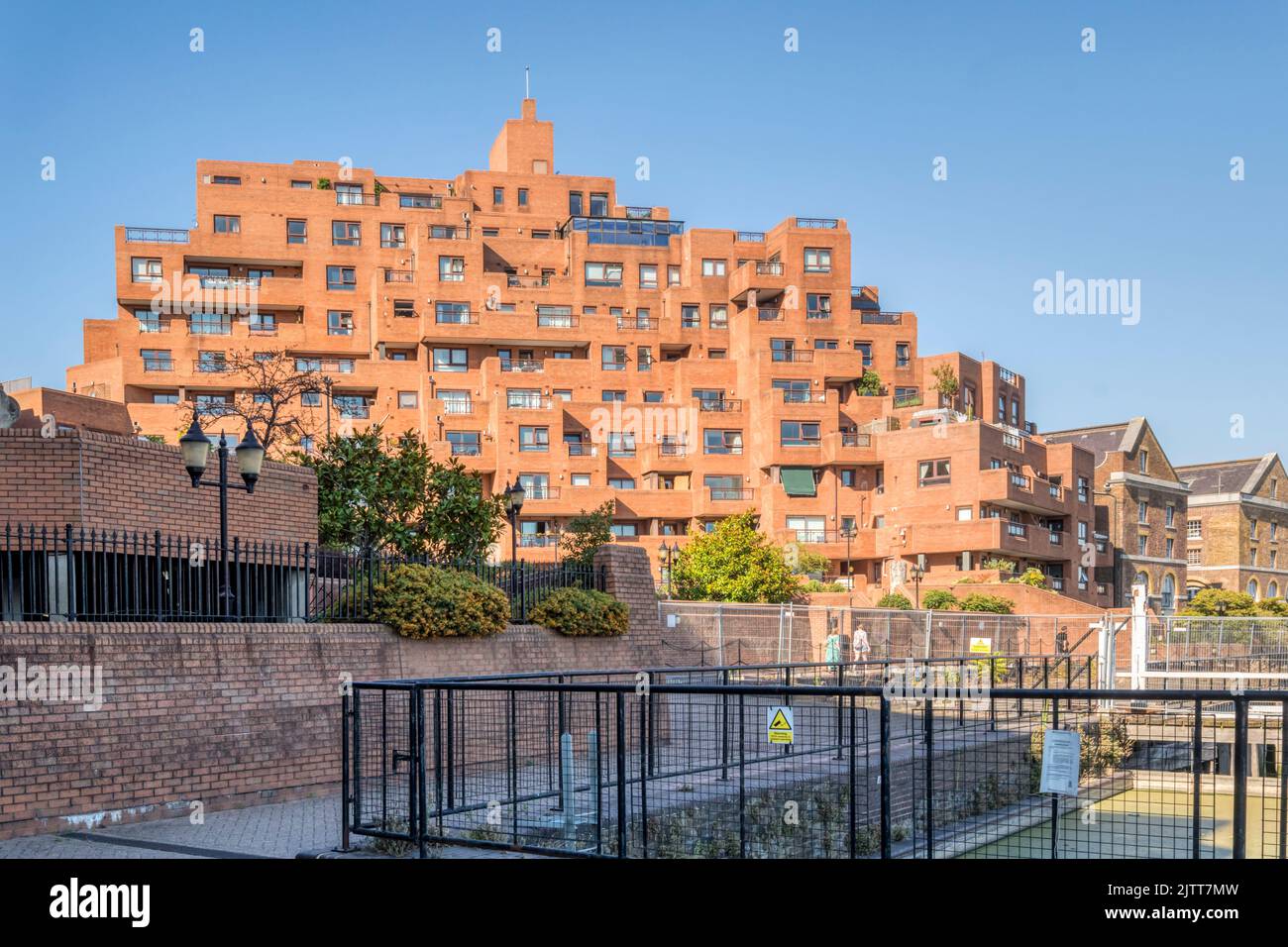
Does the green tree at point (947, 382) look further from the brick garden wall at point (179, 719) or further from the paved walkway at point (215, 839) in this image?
the paved walkway at point (215, 839)

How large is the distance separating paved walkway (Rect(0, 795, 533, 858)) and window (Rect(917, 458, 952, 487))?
54361 mm

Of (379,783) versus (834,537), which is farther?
(834,537)

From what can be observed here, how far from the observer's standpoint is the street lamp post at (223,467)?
54.4 feet

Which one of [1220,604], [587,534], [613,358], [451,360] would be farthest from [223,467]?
[1220,604]

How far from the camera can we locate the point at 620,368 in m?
74.6

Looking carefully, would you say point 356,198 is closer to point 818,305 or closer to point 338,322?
point 338,322

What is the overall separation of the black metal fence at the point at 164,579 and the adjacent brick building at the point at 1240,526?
261 ft

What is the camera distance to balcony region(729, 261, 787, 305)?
75312 millimetres

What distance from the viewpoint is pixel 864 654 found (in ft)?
Result: 135

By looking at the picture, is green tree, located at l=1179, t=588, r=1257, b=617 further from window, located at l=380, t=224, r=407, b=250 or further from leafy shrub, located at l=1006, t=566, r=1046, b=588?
window, located at l=380, t=224, r=407, b=250

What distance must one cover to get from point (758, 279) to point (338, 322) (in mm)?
24596
